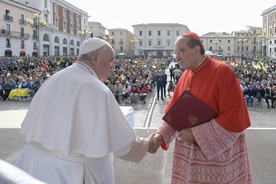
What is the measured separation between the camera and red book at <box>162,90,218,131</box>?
2.55 meters

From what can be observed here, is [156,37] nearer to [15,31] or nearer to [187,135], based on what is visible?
[15,31]

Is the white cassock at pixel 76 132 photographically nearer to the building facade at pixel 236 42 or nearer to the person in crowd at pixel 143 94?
the person in crowd at pixel 143 94

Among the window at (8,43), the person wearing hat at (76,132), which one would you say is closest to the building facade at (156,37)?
the window at (8,43)

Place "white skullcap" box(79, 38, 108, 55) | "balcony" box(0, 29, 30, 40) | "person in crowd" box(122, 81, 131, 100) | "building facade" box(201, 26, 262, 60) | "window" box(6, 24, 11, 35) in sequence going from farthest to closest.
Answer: "building facade" box(201, 26, 262, 60)
"window" box(6, 24, 11, 35)
"balcony" box(0, 29, 30, 40)
"person in crowd" box(122, 81, 131, 100)
"white skullcap" box(79, 38, 108, 55)

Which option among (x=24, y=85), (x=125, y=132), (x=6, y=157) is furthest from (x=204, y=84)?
(x=24, y=85)

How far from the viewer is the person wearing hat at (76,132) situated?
7.07ft

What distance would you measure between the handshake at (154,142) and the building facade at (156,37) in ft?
313

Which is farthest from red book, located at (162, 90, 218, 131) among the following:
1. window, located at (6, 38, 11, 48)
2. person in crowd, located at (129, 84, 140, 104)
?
window, located at (6, 38, 11, 48)

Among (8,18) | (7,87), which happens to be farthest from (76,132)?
(8,18)

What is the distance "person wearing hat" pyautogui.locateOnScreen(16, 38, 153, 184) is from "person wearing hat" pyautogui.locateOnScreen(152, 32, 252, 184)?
1.89ft

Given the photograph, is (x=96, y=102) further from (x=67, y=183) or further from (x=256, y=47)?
(x=256, y=47)

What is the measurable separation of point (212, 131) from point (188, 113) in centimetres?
28

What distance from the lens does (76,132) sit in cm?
222

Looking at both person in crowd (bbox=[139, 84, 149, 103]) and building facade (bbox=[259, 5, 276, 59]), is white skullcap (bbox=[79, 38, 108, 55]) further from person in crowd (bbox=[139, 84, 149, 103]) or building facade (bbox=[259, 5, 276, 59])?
building facade (bbox=[259, 5, 276, 59])
